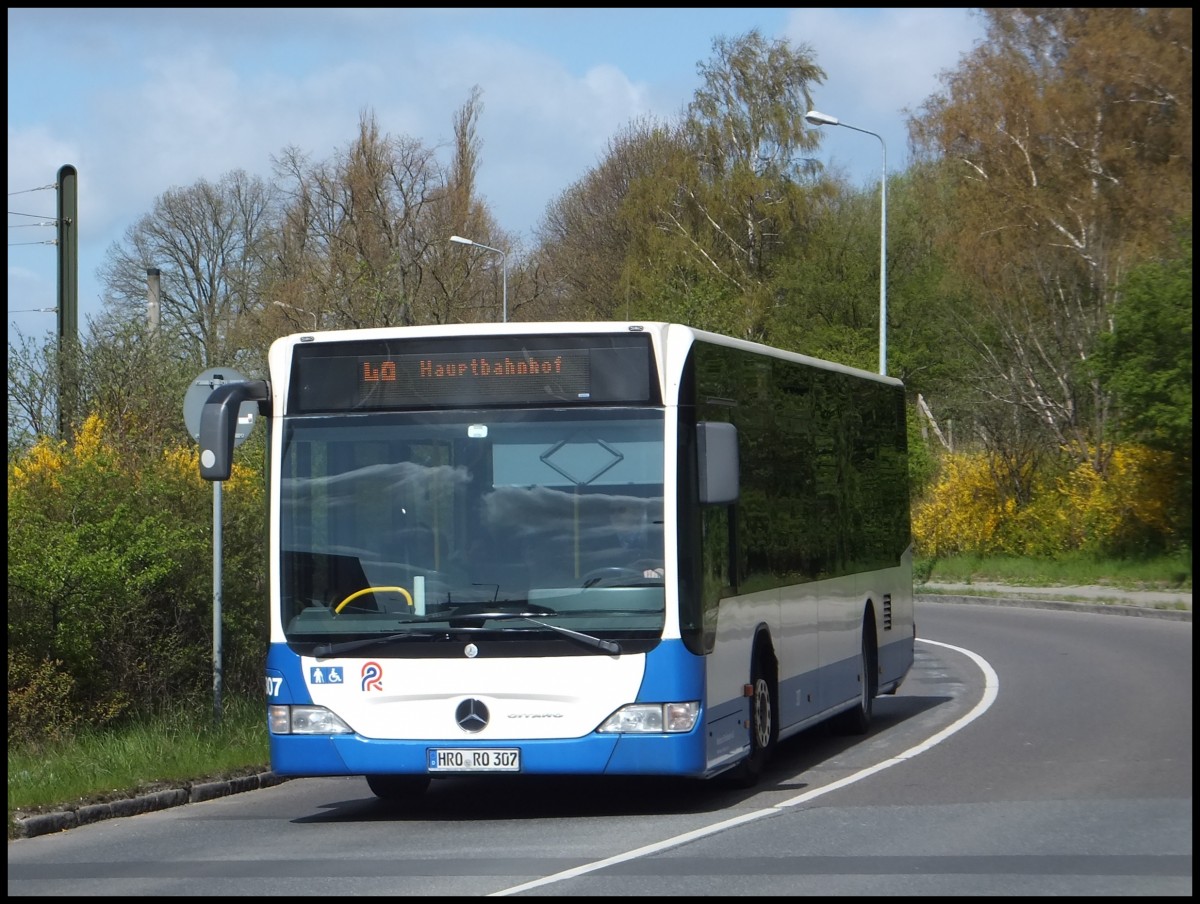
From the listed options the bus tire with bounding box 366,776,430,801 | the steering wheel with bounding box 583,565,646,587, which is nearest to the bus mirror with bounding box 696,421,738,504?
the steering wheel with bounding box 583,565,646,587

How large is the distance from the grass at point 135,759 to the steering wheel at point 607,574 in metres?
3.68

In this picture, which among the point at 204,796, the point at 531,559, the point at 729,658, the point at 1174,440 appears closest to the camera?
the point at 531,559

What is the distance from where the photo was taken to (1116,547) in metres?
38.1

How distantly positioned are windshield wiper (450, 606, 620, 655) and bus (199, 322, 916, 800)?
1cm

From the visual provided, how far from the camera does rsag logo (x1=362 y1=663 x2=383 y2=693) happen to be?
10602 mm

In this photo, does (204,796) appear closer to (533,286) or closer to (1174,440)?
(1174,440)

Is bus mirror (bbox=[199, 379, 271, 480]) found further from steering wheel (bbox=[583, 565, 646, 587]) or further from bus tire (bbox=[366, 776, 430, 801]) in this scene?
bus tire (bbox=[366, 776, 430, 801])

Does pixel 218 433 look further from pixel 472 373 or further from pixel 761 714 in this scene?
→ pixel 761 714

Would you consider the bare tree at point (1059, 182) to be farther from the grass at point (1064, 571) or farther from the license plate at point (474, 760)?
the license plate at point (474, 760)

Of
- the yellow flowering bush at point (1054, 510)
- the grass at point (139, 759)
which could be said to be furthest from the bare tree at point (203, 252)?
the grass at point (139, 759)

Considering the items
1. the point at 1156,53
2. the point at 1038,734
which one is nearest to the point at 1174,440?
the point at 1156,53

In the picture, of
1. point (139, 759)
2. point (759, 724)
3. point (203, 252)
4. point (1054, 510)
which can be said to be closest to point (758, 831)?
point (759, 724)

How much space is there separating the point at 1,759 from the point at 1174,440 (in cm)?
2475

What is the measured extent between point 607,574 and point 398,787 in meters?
2.65
